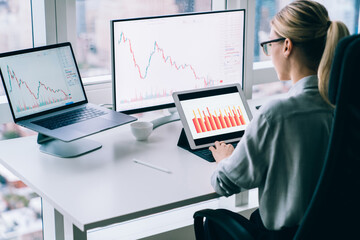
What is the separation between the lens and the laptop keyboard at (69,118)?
6.44 ft

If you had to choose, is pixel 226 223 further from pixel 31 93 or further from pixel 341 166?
pixel 31 93

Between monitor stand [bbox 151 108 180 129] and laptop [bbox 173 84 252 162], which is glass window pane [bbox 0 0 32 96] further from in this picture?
laptop [bbox 173 84 252 162]

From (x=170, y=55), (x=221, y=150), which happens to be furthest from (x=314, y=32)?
(x=170, y=55)

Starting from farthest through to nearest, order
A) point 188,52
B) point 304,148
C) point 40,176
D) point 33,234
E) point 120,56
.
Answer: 1. point 33,234
2. point 188,52
3. point 120,56
4. point 40,176
5. point 304,148

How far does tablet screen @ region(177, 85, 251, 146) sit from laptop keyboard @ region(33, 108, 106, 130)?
35cm

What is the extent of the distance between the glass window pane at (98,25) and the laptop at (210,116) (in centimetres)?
56

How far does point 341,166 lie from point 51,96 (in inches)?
45.9

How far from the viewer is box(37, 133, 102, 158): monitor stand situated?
1906 millimetres

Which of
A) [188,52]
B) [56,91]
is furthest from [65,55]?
[188,52]

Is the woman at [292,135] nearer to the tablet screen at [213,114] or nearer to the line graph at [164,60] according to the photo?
the tablet screen at [213,114]

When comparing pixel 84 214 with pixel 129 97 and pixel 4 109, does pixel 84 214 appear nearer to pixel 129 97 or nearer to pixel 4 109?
pixel 129 97

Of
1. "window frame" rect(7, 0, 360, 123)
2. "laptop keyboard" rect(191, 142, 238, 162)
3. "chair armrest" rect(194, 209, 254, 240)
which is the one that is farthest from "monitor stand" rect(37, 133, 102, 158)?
"chair armrest" rect(194, 209, 254, 240)

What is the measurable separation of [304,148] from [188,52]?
2.93 ft

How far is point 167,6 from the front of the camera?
8.45 ft
